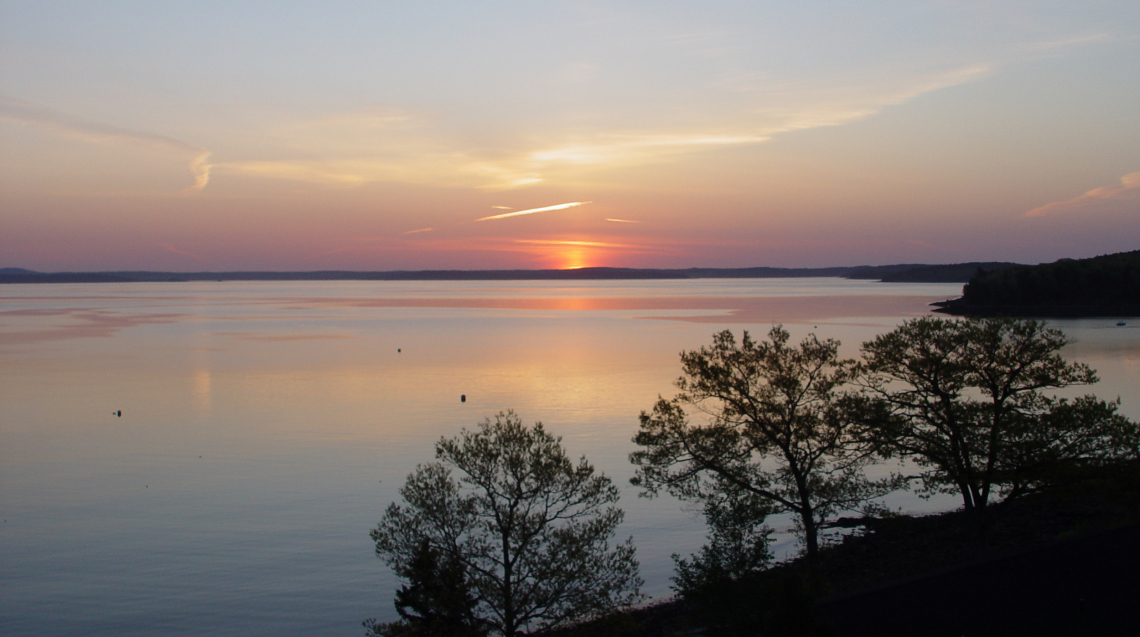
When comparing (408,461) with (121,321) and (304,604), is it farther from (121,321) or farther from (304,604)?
(121,321)

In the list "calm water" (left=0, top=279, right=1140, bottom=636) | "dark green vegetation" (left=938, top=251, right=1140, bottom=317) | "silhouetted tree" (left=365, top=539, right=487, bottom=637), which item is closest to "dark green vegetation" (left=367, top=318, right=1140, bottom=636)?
"silhouetted tree" (left=365, top=539, right=487, bottom=637)

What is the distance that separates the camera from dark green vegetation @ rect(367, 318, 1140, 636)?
20406 millimetres

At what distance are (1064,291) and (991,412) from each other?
388ft

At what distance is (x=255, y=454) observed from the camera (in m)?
40.7

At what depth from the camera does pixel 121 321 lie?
132750 millimetres

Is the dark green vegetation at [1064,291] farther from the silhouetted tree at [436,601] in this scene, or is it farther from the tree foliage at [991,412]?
the silhouetted tree at [436,601]

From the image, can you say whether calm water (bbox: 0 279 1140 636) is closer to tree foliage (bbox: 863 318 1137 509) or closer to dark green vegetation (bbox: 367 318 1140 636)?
dark green vegetation (bbox: 367 318 1140 636)

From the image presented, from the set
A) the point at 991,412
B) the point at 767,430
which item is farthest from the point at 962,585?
the point at 767,430

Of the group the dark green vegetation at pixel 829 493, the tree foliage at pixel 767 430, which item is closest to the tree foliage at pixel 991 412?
the dark green vegetation at pixel 829 493

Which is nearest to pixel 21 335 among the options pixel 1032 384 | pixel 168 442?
pixel 168 442

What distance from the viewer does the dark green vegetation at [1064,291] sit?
123688 millimetres

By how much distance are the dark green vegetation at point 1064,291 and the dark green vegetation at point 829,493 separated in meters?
108

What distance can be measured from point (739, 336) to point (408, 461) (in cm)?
6343

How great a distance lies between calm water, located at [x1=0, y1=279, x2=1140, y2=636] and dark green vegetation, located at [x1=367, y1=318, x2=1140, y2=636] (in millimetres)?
3726
